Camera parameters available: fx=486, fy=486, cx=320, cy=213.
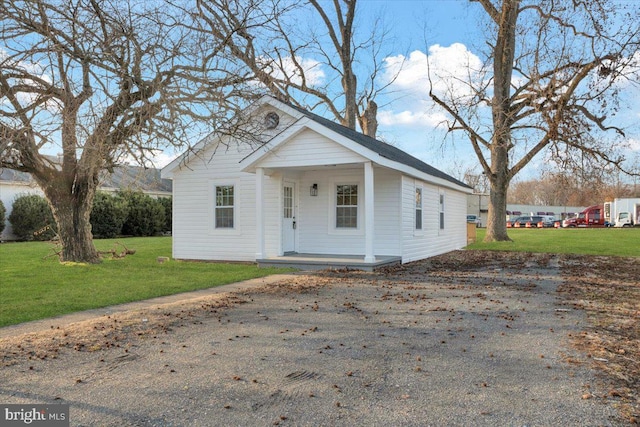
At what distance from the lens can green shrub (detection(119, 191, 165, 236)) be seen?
28734 mm

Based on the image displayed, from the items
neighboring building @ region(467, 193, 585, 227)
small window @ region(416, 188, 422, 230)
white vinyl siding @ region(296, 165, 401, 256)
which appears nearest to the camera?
white vinyl siding @ region(296, 165, 401, 256)

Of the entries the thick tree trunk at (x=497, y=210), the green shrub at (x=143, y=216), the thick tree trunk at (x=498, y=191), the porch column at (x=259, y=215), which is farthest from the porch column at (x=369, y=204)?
the green shrub at (x=143, y=216)

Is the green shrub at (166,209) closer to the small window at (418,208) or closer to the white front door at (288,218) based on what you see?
the white front door at (288,218)

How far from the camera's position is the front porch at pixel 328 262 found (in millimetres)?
12102

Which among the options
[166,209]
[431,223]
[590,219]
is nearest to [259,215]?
[431,223]

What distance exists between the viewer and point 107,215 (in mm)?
26828

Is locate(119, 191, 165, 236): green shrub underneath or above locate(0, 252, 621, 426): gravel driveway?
above

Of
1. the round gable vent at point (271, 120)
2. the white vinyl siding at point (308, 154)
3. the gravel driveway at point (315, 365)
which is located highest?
the round gable vent at point (271, 120)

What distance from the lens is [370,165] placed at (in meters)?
11.8

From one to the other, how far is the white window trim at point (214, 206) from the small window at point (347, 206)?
2.99 m

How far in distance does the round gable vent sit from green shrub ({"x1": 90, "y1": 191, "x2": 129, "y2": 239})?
52.8ft

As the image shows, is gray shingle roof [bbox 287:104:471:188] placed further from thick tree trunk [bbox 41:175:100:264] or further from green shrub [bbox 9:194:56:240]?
green shrub [bbox 9:194:56:240]

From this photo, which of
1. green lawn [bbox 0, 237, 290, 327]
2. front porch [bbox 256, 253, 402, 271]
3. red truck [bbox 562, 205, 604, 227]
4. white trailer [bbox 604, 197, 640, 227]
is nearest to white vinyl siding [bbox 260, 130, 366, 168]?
front porch [bbox 256, 253, 402, 271]

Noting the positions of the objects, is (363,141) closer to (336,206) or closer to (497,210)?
(336,206)
